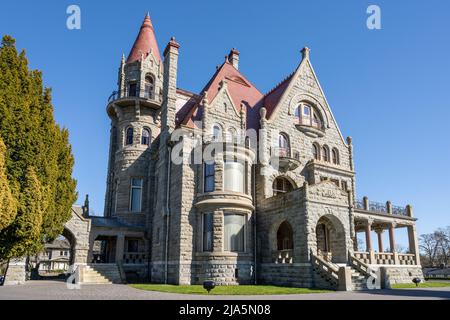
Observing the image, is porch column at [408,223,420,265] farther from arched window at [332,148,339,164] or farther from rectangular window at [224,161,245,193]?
rectangular window at [224,161,245,193]

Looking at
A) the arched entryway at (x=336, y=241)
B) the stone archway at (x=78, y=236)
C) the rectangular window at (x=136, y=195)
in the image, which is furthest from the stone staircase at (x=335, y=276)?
the stone archway at (x=78, y=236)

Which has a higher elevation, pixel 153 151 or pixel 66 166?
pixel 153 151

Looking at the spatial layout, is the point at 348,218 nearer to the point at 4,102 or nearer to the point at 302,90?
the point at 302,90

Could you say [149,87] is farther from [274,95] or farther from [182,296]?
[182,296]

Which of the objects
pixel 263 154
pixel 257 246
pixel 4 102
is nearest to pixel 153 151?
pixel 263 154

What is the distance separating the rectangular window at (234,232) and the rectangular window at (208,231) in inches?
34.8

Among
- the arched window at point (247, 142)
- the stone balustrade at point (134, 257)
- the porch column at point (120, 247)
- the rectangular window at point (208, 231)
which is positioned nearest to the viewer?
the rectangular window at point (208, 231)

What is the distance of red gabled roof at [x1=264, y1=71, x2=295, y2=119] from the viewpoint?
2858 cm

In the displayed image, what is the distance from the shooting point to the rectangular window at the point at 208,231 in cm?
2224

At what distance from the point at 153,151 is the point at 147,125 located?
2.35 m

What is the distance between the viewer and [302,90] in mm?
29875

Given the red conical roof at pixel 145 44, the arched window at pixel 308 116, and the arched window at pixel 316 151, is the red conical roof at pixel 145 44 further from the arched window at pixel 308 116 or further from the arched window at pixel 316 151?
the arched window at pixel 316 151

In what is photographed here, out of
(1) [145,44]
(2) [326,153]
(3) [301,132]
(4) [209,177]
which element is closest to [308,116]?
(3) [301,132]
